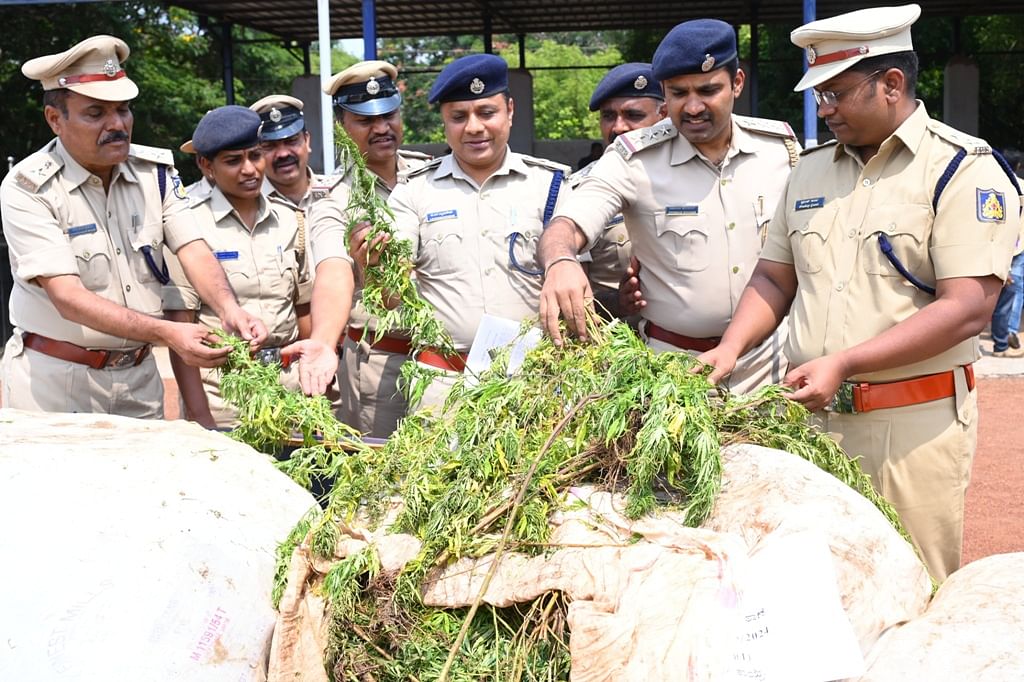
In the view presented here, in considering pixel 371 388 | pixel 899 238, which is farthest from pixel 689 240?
pixel 371 388

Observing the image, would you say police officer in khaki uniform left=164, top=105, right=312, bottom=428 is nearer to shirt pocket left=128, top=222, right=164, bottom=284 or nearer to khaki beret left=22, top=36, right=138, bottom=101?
shirt pocket left=128, top=222, right=164, bottom=284

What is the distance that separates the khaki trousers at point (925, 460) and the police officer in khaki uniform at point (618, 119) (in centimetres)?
130

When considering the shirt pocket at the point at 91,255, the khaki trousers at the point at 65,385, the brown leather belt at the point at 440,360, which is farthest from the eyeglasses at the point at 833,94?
the khaki trousers at the point at 65,385

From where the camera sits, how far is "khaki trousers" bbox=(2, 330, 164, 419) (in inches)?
→ 153

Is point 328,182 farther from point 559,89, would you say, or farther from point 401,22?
point 559,89

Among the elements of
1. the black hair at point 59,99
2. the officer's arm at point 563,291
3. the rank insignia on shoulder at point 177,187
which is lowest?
the officer's arm at point 563,291

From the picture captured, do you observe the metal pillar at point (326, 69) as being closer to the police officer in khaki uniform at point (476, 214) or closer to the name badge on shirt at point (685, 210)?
the police officer in khaki uniform at point (476, 214)

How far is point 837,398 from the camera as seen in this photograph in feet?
9.80

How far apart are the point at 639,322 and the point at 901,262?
1.23 meters

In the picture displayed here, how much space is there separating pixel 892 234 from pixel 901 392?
17.5 inches

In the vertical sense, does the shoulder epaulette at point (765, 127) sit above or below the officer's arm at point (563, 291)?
above

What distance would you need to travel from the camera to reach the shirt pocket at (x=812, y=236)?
2.96 m

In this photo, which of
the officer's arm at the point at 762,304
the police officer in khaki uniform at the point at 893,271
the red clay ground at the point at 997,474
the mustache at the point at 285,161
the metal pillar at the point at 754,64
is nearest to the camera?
the police officer in khaki uniform at the point at 893,271

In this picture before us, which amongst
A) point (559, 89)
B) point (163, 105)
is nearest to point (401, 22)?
point (163, 105)
